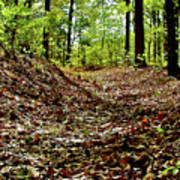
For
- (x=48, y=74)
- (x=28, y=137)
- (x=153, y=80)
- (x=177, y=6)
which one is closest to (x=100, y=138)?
(x=28, y=137)

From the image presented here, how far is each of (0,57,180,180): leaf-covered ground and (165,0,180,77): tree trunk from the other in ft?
3.29

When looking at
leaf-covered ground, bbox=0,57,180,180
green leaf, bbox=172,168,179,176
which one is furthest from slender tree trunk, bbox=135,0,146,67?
green leaf, bbox=172,168,179,176

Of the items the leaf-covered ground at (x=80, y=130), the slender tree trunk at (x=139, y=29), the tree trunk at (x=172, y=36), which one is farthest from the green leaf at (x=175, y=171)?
the slender tree trunk at (x=139, y=29)

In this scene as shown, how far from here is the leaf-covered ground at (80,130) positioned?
3.81 metres

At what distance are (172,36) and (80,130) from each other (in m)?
6.08

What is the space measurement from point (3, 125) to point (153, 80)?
22.7 feet

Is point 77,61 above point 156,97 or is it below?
above

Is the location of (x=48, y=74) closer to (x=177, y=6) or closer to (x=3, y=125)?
(x=3, y=125)

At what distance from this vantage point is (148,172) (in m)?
3.55

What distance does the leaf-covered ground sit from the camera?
381 cm

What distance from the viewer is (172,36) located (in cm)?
970

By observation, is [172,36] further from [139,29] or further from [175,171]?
[175,171]

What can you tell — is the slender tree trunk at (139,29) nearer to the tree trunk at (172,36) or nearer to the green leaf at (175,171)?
the tree trunk at (172,36)

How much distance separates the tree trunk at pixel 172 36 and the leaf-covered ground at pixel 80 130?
1004mm
